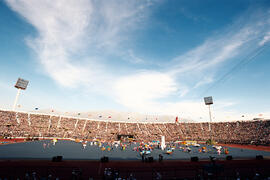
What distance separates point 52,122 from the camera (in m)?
61.4

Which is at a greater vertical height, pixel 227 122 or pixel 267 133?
pixel 227 122

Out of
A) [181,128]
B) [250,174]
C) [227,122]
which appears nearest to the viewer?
[250,174]

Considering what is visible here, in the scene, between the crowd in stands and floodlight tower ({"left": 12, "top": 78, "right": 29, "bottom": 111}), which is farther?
floodlight tower ({"left": 12, "top": 78, "right": 29, "bottom": 111})

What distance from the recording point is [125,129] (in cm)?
6794

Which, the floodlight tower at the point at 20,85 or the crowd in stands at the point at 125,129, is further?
the floodlight tower at the point at 20,85

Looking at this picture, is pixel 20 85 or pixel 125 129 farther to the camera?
pixel 125 129

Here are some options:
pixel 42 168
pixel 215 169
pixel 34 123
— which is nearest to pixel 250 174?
pixel 215 169

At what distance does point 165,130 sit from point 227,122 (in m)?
29.1

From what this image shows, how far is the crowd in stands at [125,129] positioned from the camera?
50.3m

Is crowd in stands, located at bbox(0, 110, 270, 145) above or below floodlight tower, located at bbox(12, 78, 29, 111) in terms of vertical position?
below

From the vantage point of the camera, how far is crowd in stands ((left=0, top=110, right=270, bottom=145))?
165 feet

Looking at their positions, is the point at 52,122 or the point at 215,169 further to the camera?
the point at 52,122

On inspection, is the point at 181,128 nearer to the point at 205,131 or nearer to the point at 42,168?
the point at 205,131

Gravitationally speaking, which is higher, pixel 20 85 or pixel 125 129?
pixel 20 85
